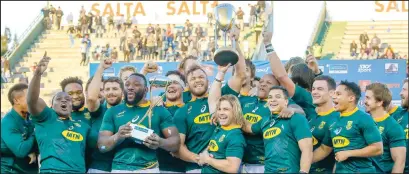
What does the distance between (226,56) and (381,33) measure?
31440 mm

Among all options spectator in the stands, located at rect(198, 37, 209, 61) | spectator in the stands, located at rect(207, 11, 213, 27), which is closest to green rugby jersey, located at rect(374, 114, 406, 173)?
spectator in the stands, located at rect(198, 37, 209, 61)

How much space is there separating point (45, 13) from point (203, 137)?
102 ft

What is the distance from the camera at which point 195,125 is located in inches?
354

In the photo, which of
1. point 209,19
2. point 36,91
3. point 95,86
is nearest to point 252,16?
point 209,19

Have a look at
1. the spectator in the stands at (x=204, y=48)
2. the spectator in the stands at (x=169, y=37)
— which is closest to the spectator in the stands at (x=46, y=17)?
the spectator in the stands at (x=169, y=37)

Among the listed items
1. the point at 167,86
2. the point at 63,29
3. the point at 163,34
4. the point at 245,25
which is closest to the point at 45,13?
the point at 63,29

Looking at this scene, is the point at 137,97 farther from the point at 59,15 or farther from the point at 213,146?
the point at 59,15

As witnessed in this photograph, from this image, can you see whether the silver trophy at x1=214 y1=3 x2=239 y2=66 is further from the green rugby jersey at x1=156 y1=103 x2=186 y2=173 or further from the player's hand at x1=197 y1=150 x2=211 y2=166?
the green rugby jersey at x1=156 y1=103 x2=186 y2=173

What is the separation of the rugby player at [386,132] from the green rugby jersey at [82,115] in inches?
121

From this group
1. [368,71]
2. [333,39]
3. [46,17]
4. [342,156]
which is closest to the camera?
[342,156]

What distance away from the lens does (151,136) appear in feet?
27.2

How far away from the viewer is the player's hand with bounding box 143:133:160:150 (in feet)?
27.1

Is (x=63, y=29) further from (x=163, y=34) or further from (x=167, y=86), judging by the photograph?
(x=167, y=86)

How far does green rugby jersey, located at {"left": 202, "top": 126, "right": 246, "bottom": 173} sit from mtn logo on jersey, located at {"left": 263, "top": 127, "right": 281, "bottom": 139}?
9.4 inches
